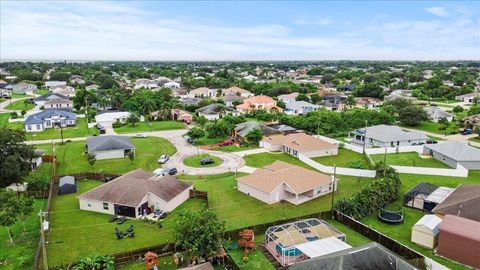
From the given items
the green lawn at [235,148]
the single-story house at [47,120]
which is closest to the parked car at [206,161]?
the green lawn at [235,148]

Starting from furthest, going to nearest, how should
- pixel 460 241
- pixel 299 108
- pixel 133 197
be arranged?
pixel 299 108
pixel 133 197
pixel 460 241

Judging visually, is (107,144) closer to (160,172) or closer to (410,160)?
(160,172)

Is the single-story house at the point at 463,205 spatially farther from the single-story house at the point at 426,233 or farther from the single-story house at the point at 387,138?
the single-story house at the point at 387,138

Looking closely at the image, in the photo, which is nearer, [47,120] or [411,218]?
[411,218]

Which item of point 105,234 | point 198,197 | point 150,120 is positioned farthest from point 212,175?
point 150,120

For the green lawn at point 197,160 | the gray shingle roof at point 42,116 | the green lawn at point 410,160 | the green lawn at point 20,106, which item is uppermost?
the gray shingle roof at point 42,116

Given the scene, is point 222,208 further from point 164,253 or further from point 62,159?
point 62,159

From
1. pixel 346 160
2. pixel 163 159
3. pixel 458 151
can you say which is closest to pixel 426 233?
pixel 346 160
